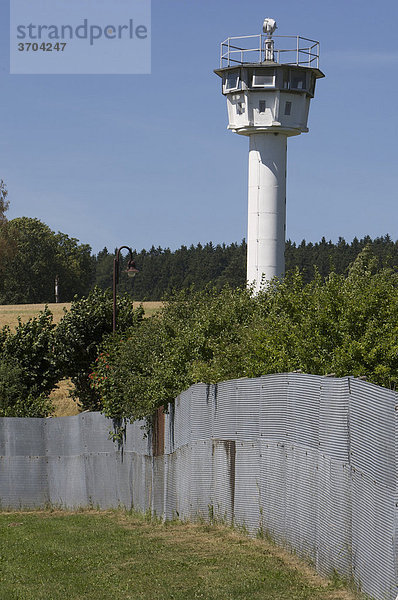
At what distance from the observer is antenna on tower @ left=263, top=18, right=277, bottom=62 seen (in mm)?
54094

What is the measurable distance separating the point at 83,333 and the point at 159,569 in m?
33.9

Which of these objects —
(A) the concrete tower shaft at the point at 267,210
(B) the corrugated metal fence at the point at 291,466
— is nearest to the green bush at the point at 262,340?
(B) the corrugated metal fence at the point at 291,466

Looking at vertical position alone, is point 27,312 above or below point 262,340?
below

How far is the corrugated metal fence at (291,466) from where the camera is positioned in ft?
31.7

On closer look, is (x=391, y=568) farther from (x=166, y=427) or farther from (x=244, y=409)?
(x=166, y=427)

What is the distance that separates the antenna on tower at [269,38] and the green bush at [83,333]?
18.0 m

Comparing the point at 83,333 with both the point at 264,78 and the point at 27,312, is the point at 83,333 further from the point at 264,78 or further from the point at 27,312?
the point at 27,312

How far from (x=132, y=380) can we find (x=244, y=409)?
12.7m

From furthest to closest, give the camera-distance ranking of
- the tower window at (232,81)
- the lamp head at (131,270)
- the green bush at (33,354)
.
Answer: the tower window at (232,81) → the green bush at (33,354) → the lamp head at (131,270)

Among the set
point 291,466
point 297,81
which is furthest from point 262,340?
point 297,81

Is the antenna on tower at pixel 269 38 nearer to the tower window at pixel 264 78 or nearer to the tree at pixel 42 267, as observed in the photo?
the tower window at pixel 264 78

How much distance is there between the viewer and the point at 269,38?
179 ft

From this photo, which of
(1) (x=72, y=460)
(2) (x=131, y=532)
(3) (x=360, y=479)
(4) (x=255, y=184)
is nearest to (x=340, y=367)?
(2) (x=131, y=532)

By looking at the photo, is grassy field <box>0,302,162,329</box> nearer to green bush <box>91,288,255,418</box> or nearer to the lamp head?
the lamp head
